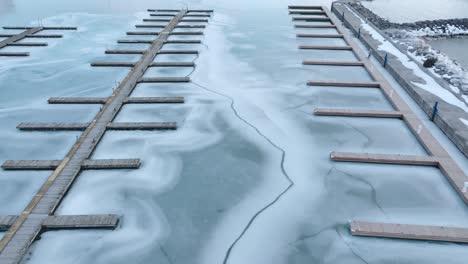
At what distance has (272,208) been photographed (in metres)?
7.55

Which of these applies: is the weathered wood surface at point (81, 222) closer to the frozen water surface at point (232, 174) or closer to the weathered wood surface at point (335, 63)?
the frozen water surface at point (232, 174)

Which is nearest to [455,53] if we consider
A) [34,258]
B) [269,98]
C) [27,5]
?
[269,98]

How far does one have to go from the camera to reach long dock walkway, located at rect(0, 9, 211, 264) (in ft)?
22.1

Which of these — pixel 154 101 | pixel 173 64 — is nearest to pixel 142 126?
pixel 154 101

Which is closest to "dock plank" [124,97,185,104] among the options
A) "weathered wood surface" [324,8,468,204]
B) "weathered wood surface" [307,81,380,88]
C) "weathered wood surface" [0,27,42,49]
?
"weathered wood surface" [307,81,380,88]

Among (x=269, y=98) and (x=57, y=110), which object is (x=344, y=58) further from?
(x=57, y=110)

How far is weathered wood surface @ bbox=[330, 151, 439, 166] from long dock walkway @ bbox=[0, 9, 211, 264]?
181 inches

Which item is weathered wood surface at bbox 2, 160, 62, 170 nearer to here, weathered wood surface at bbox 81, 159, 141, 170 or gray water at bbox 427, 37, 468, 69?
weathered wood surface at bbox 81, 159, 141, 170

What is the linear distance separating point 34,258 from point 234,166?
4.44 m

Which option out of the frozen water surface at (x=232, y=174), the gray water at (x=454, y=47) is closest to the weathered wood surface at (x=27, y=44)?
the frozen water surface at (x=232, y=174)

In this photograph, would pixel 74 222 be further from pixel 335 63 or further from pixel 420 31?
pixel 420 31

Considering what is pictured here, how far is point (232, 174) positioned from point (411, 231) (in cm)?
382

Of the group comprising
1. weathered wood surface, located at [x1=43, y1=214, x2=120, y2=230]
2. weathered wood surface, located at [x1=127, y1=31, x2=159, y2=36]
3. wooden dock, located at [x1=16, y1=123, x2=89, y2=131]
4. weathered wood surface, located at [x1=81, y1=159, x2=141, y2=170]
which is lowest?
weathered wood surface, located at [x1=43, y1=214, x2=120, y2=230]

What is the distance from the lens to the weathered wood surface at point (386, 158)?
8.96 metres
